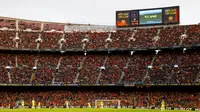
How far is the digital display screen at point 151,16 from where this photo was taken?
97688 mm

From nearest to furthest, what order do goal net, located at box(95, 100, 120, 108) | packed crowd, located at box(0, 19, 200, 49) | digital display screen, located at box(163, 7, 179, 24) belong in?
goal net, located at box(95, 100, 120, 108), packed crowd, located at box(0, 19, 200, 49), digital display screen, located at box(163, 7, 179, 24)

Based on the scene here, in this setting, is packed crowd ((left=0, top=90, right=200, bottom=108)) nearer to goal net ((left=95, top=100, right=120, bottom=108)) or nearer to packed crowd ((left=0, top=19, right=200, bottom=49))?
goal net ((left=95, top=100, right=120, bottom=108))

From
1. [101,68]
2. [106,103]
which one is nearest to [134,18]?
[101,68]

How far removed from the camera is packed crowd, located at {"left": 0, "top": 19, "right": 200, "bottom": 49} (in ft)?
298

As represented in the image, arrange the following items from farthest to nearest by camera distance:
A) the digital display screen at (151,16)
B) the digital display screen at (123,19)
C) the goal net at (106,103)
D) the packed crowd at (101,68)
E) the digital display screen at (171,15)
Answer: the digital display screen at (123,19)
the digital display screen at (151,16)
the digital display screen at (171,15)
the packed crowd at (101,68)
the goal net at (106,103)

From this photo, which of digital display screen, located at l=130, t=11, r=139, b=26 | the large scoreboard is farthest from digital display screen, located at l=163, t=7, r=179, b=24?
digital display screen, located at l=130, t=11, r=139, b=26

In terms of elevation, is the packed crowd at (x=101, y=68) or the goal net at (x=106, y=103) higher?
the packed crowd at (x=101, y=68)

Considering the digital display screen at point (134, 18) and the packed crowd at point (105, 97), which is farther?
the digital display screen at point (134, 18)

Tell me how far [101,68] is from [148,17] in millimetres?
19450

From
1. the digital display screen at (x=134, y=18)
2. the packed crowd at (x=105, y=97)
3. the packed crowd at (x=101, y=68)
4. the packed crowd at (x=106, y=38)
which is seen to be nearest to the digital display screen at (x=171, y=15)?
the packed crowd at (x=106, y=38)

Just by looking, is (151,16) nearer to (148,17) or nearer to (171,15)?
(148,17)

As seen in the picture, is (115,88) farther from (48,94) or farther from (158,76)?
(48,94)

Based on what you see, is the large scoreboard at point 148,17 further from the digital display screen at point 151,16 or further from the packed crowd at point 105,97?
the packed crowd at point 105,97

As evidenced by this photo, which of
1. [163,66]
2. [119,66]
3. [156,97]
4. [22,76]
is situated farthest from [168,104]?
[22,76]
